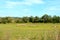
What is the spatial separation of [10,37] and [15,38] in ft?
0.70

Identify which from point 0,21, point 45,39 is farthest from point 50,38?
point 0,21

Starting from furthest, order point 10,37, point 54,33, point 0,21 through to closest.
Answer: point 0,21 → point 54,33 → point 10,37

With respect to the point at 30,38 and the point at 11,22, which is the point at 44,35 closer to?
the point at 30,38

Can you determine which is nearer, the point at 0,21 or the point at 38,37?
the point at 38,37

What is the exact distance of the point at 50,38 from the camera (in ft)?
25.9

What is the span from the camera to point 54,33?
8156mm

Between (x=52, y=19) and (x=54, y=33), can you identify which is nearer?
(x=54, y=33)

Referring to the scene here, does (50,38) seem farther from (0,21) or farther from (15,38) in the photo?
(0,21)

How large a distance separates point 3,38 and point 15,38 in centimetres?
45

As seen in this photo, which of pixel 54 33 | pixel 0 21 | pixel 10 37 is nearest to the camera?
pixel 10 37

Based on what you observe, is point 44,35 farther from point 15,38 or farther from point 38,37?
point 15,38

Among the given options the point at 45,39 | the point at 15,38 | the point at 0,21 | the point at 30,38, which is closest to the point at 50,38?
the point at 45,39

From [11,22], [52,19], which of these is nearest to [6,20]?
[11,22]

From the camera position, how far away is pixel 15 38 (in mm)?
7656
